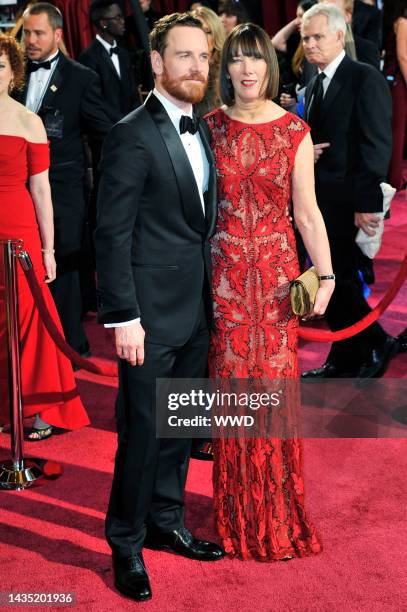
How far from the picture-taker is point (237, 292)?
10.0 ft

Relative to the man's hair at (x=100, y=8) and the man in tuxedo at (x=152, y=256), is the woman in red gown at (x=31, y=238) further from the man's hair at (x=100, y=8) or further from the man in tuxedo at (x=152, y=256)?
the man's hair at (x=100, y=8)

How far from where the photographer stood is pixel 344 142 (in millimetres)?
4445

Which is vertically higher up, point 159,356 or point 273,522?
point 159,356

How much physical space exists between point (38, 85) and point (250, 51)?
2229mm

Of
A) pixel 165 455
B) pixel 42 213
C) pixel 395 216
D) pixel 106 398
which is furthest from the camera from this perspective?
pixel 395 216

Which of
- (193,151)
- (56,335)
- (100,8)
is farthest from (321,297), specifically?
(100,8)

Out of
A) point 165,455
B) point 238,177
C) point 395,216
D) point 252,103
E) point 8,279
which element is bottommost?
point 395,216

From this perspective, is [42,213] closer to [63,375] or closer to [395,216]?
[63,375]

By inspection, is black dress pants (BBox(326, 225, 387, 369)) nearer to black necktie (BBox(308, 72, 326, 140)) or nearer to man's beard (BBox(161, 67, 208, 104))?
black necktie (BBox(308, 72, 326, 140))

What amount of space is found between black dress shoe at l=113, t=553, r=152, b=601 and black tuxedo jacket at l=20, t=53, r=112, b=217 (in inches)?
92.3

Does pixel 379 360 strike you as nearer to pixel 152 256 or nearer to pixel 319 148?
pixel 319 148

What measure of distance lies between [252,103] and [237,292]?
0.59 m

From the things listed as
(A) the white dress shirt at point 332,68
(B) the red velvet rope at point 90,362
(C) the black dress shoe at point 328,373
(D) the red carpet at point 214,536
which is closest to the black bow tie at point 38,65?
(A) the white dress shirt at point 332,68

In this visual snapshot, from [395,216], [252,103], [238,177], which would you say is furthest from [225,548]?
[395,216]
